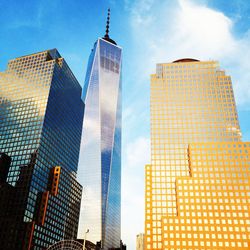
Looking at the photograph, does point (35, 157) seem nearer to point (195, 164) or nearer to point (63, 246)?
point (63, 246)

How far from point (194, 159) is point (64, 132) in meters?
84.2

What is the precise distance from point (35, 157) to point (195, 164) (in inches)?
3214

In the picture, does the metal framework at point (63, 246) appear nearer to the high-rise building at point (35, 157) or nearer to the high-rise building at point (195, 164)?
the high-rise building at point (35, 157)

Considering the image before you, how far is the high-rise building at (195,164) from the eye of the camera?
13650cm

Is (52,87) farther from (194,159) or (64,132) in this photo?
(194,159)

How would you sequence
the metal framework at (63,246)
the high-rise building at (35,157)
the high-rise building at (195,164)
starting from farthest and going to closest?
the high-rise building at (35,157) < the high-rise building at (195,164) < the metal framework at (63,246)

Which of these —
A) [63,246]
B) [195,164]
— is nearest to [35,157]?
[63,246]

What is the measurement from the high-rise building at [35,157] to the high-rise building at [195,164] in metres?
50.9

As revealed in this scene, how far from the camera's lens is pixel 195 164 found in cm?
15362

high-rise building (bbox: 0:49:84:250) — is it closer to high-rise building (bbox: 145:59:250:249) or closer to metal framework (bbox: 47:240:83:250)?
metal framework (bbox: 47:240:83:250)

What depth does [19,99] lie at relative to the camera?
600 feet

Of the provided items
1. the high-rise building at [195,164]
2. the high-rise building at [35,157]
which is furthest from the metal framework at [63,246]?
the high-rise building at [195,164]

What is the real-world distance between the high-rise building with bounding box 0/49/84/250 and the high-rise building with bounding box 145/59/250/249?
50.9m

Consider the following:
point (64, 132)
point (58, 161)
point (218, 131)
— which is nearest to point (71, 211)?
point (58, 161)
